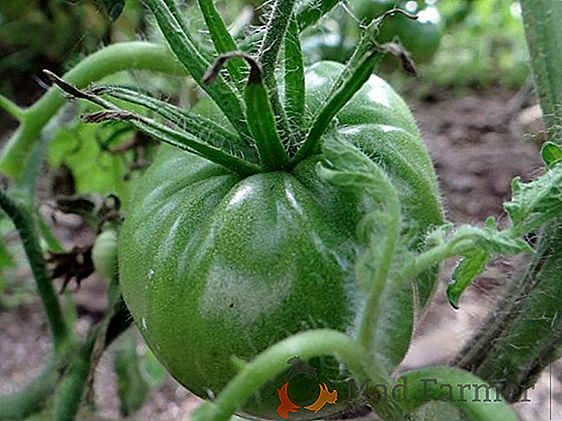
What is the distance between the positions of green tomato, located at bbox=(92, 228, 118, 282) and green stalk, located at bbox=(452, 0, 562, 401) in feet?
1.40

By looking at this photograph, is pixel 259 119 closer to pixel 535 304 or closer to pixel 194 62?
pixel 194 62

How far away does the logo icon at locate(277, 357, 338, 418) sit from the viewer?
61 centimetres

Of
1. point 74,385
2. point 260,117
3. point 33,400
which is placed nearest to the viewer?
point 260,117

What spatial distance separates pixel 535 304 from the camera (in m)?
0.70

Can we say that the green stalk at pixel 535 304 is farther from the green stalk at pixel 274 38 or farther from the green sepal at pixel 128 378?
the green sepal at pixel 128 378

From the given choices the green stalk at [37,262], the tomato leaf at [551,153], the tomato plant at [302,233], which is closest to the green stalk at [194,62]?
the tomato plant at [302,233]

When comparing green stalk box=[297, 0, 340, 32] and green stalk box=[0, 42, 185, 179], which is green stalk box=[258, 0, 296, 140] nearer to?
green stalk box=[297, 0, 340, 32]

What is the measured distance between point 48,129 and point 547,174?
2.75ft

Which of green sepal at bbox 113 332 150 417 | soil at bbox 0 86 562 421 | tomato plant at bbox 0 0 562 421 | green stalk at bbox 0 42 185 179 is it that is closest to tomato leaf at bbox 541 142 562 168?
tomato plant at bbox 0 0 562 421

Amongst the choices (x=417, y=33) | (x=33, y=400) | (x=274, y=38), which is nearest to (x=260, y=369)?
(x=274, y=38)

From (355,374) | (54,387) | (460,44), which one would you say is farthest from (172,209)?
(460,44)

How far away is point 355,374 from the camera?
540 mm

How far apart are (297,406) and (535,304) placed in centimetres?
22

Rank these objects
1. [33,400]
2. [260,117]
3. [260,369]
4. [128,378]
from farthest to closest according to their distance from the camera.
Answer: [128,378], [33,400], [260,117], [260,369]
